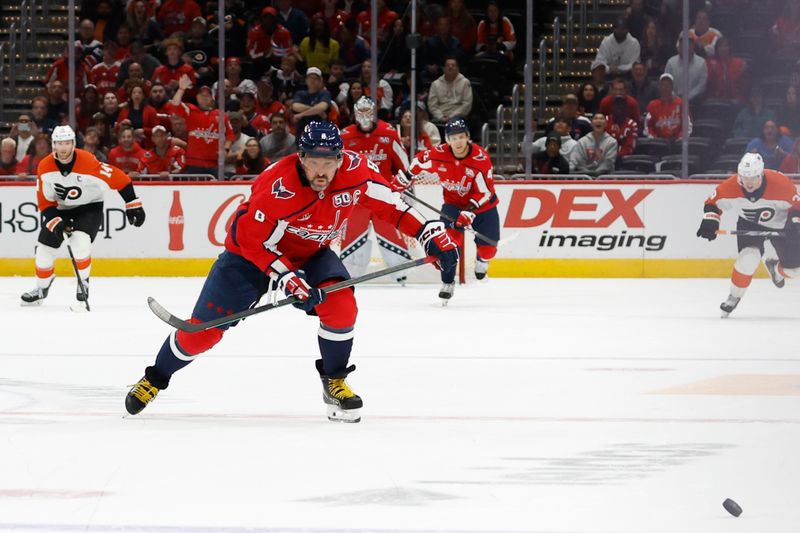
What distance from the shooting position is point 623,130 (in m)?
12.0

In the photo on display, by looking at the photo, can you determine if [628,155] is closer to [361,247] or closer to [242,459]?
[361,247]

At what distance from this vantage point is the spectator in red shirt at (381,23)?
40.1ft

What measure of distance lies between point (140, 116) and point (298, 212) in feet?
26.2

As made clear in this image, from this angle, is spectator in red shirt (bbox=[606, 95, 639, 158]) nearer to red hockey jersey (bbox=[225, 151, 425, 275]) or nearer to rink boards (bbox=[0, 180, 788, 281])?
rink boards (bbox=[0, 180, 788, 281])

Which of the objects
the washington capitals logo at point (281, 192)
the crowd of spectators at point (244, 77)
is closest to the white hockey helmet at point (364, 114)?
the crowd of spectators at point (244, 77)

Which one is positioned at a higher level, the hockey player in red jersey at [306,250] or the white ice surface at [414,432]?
the hockey player in red jersey at [306,250]

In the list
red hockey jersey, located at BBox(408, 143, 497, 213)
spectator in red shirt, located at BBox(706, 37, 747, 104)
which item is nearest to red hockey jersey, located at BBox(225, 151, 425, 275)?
red hockey jersey, located at BBox(408, 143, 497, 213)

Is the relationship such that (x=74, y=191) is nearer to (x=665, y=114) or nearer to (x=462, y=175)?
(x=462, y=175)

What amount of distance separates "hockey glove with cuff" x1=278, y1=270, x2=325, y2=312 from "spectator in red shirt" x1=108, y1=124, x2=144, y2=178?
760cm

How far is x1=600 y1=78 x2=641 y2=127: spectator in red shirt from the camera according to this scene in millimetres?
12000

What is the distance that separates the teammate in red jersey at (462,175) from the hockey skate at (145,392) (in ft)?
17.3

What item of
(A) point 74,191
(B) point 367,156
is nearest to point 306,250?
(A) point 74,191

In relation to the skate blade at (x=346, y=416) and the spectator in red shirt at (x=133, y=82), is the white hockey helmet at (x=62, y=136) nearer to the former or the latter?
the spectator in red shirt at (x=133, y=82)

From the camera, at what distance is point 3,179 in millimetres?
12023
